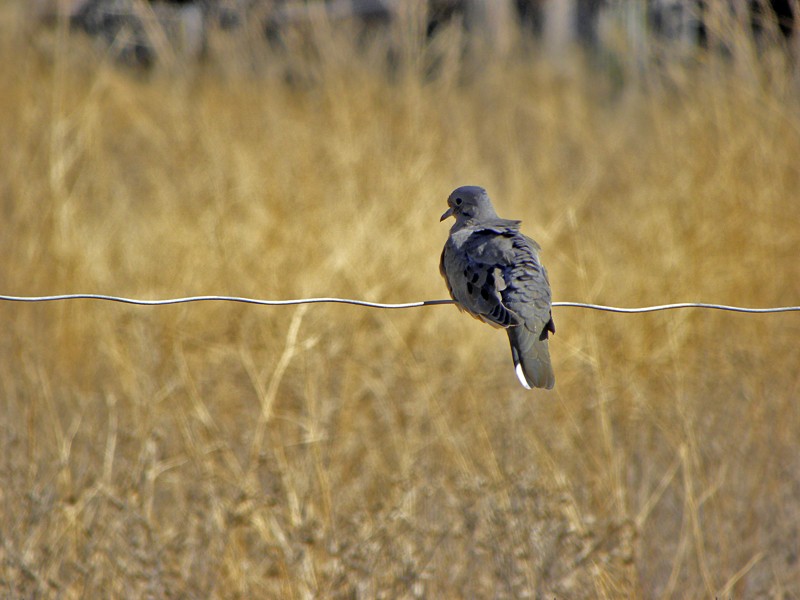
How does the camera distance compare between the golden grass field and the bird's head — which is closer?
the bird's head

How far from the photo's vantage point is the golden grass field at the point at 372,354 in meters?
3.26

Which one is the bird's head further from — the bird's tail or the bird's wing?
the bird's tail

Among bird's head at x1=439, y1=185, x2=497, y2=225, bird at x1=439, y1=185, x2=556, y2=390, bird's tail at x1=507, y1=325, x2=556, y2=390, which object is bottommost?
bird's tail at x1=507, y1=325, x2=556, y2=390

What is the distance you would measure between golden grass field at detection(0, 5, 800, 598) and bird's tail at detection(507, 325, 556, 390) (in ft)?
2.64

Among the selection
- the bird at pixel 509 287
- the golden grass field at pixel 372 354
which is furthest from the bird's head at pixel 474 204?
the golden grass field at pixel 372 354

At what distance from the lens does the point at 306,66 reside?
6.50 meters

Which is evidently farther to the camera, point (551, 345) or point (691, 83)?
point (691, 83)

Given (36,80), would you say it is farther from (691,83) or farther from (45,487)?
(691,83)

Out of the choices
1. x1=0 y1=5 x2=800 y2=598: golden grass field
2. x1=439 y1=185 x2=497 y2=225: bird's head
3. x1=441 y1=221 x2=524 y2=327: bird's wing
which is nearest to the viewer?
x1=441 y1=221 x2=524 y2=327: bird's wing

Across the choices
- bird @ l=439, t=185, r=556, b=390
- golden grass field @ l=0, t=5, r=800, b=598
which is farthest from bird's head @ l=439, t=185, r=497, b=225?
golden grass field @ l=0, t=5, r=800, b=598

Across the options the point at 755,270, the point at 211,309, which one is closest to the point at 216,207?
the point at 211,309

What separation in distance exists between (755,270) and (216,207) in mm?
3070

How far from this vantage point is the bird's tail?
2.47m

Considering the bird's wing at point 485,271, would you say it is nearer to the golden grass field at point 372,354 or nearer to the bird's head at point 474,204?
the bird's head at point 474,204
